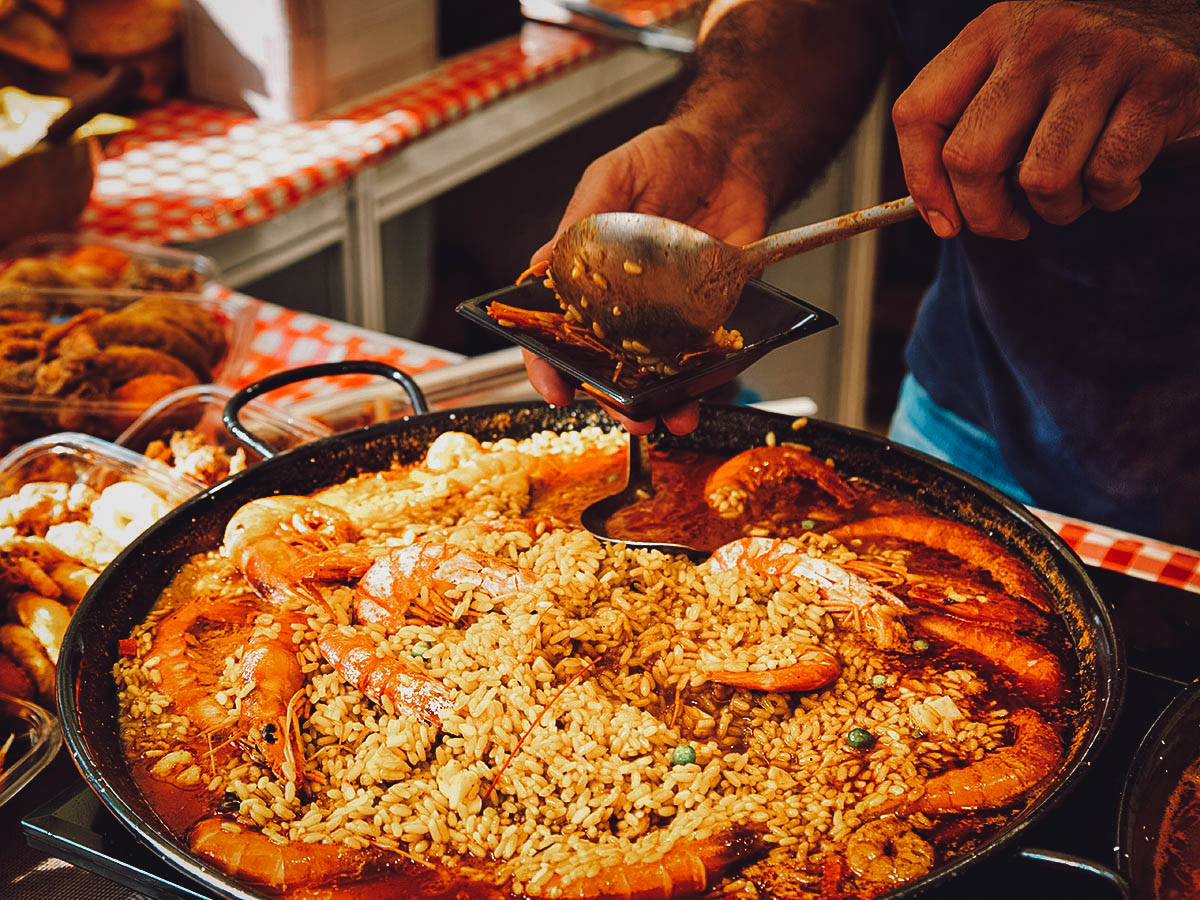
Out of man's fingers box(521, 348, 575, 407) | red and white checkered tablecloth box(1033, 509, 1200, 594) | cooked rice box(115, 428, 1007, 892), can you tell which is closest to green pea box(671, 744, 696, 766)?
cooked rice box(115, 428, 1007, 892)

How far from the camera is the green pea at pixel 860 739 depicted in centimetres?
139

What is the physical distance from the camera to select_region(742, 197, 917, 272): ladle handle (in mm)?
1479

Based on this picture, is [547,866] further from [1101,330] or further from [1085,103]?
[1101,330]

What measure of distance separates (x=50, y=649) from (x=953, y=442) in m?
2.02

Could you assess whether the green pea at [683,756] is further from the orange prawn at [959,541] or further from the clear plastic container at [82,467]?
the clear plastic container at [82,467]

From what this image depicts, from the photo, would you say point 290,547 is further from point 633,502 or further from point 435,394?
point 435,394

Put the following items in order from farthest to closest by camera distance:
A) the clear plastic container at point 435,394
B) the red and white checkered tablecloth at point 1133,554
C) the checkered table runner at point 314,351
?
the checkered table runner at point 314,351 → the clear plastic container at point 435,394 → the red and white checkered tablecloth at point 1133,554

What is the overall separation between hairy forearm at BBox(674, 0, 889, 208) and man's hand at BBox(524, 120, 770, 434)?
123 mm

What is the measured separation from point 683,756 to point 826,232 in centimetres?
75

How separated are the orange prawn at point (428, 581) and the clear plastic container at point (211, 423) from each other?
583mm

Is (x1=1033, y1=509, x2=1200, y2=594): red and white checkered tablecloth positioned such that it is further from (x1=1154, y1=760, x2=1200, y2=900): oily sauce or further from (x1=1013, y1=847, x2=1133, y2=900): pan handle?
(x1=1013, y1=847, x2=1133, y2=900): pan handle

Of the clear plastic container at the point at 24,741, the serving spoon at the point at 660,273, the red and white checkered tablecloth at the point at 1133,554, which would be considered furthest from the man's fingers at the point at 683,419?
the clear plastic container at the point at 24,741

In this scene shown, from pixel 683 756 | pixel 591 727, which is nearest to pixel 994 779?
pixel 683 756

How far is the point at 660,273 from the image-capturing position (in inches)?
61.3
